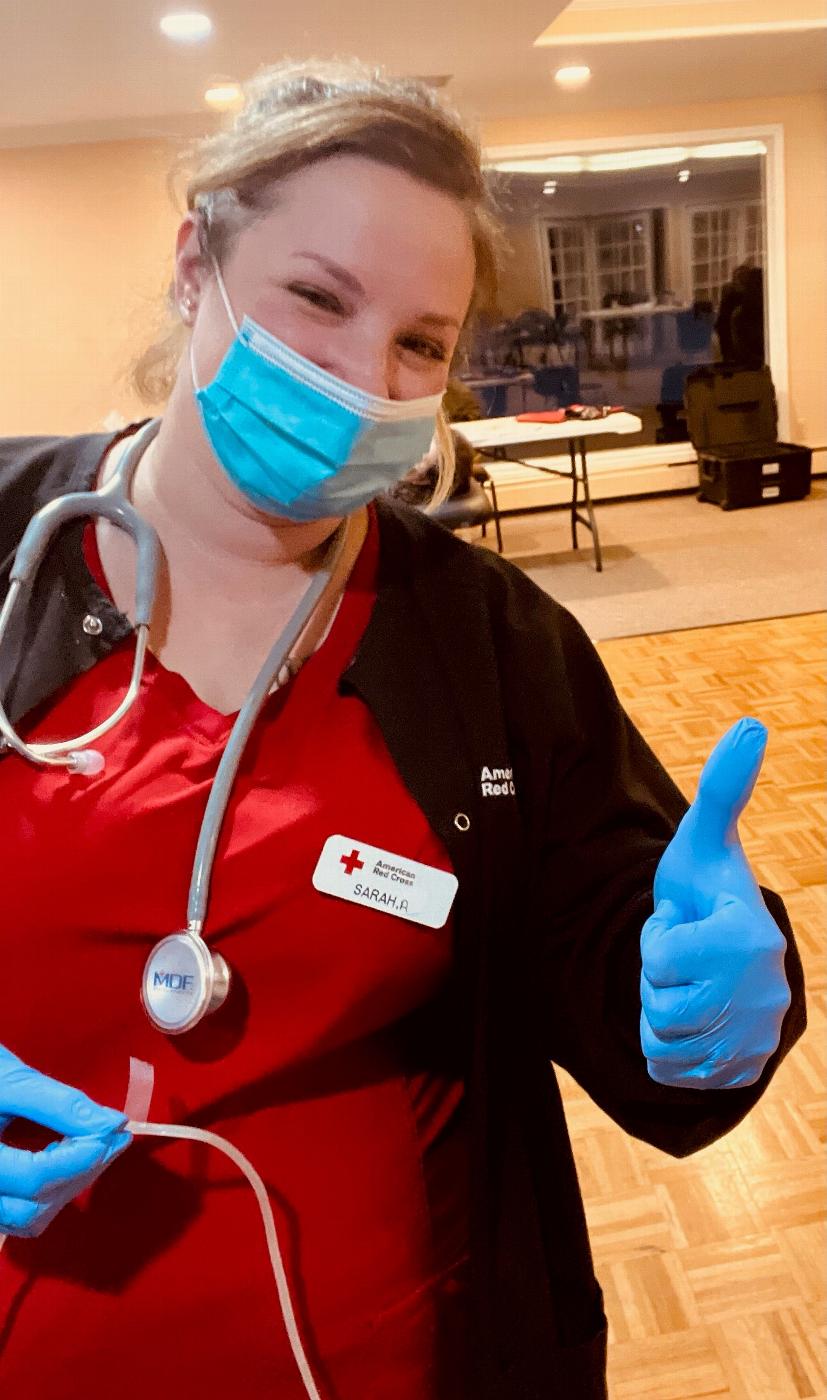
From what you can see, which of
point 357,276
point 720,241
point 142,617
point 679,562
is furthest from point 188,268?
point 720,241

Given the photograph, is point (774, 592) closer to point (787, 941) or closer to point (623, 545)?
point (623, 545)

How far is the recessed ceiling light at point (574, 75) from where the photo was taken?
15.6 feet

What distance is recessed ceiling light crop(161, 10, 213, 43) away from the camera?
3.56m

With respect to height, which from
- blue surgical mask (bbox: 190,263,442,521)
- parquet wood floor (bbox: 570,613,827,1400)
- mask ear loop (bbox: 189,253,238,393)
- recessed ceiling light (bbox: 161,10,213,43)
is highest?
recessed ceiling light (bbox: 161,10,213,43)

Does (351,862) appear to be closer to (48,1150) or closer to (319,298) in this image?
(48,1150)

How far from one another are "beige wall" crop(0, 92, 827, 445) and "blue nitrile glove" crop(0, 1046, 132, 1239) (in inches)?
195

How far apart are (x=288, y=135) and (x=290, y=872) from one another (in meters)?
0.51

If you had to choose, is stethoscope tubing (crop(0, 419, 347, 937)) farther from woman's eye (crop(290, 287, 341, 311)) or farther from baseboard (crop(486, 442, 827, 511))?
baseboard (crop(486, 442, 827, 511))

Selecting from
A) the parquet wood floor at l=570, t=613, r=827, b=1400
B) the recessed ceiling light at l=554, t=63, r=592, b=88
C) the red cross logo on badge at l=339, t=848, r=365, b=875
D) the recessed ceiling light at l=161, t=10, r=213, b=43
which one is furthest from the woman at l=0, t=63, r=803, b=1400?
the recessed ceiling light at l=554, t=63, r=592, b=88

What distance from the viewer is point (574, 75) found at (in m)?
4.87

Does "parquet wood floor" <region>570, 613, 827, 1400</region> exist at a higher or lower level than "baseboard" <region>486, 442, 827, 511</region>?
lower

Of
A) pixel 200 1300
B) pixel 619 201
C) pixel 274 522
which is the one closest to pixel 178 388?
pixel 274 522

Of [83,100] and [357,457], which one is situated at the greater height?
[83,100]

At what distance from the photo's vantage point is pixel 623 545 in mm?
5258
